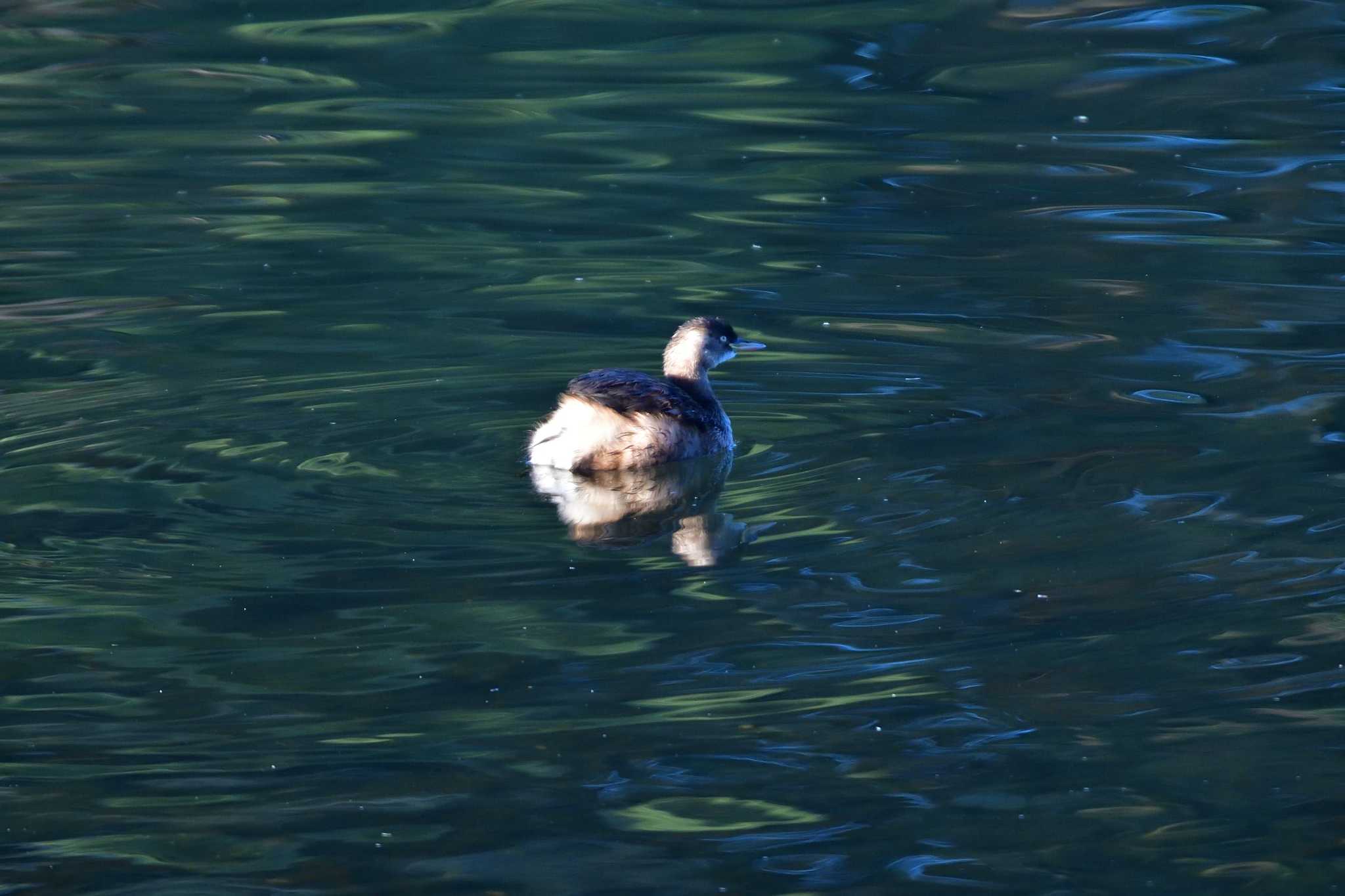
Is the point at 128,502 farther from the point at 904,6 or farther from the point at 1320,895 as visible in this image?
the point at 904,6

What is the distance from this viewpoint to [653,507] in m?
6.82

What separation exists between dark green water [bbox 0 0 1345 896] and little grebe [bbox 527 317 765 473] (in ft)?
0.58

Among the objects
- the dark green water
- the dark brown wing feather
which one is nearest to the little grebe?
the dark brown wing feather

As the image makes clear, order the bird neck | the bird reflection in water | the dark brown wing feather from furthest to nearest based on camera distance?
the bird neck → the dark brown wing feather → the bird reflection in water

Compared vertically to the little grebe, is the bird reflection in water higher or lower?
A: lower

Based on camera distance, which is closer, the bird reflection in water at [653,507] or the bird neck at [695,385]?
the bird reflection in water at [653,507]

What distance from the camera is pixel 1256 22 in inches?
553

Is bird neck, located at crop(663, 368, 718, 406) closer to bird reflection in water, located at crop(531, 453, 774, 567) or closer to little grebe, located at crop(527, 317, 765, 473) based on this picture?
little grebe, located at crop(527, 317, 765, 473)

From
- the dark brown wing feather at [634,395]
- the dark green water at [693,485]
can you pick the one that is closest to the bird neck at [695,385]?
the dark green water at [693,485]

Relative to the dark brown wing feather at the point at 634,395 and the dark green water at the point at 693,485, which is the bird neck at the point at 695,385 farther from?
the dark brown wing feather at the point at 634,395

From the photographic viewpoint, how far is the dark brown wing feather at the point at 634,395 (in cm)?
704

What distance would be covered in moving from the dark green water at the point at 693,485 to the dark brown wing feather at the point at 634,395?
24cm

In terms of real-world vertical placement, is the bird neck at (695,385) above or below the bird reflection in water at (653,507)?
above

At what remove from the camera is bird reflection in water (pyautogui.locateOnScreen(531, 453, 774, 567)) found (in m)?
6.31
